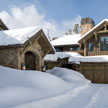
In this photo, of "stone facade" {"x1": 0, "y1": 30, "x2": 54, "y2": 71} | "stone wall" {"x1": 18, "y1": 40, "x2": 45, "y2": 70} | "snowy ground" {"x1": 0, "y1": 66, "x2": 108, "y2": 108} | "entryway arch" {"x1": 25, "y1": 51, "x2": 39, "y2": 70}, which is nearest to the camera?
"snowy ground" {"x1": 0, "y1": 66, "x2": 108, "y2": 108}

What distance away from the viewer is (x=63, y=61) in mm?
19734

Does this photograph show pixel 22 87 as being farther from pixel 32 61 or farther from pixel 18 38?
pixel 32 61

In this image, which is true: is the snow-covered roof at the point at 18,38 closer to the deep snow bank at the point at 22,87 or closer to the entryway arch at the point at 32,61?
the entryway arch at the point at 32,61

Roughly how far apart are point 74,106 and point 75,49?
16.1 metres

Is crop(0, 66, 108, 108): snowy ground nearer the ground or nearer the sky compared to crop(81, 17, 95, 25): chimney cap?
nearer the ground

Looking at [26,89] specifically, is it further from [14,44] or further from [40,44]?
[40,44]

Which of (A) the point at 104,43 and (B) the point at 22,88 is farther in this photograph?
(A) the point at 104,43

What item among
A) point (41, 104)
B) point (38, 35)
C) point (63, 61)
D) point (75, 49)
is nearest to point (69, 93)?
point (41, 104)

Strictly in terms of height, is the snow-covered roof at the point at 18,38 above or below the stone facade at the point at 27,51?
above

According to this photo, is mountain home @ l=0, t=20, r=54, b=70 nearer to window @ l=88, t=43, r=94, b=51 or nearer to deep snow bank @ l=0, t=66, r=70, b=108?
deep snow bank @ l=0, t=66, r=70, b=108

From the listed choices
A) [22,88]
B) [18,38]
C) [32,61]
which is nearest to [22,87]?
[22,88]

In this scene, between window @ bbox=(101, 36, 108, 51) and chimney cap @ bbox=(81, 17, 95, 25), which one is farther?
chimney cap @ bbox=(81, 17, 95, 25)

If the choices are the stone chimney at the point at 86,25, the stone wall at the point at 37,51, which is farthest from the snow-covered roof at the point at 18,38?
the stone chimney at the point at 86,25

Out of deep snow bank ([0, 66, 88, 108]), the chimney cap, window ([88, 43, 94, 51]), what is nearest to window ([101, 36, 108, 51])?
window ([88, 43, 94, 51])
